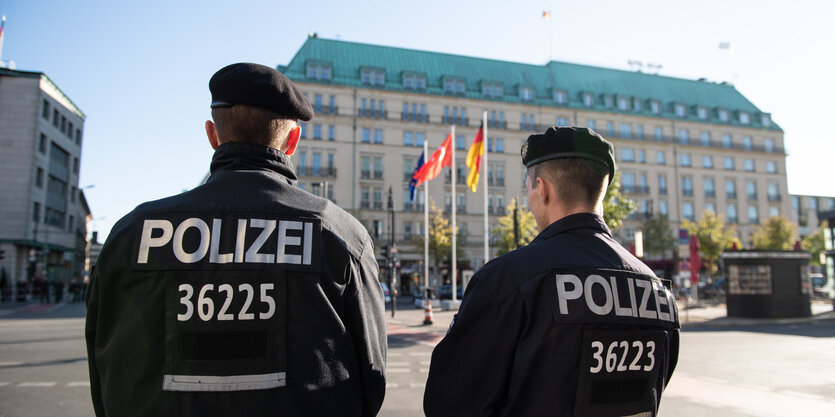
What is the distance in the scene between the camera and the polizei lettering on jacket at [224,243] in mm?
1926

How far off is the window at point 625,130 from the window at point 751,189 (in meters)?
16.7

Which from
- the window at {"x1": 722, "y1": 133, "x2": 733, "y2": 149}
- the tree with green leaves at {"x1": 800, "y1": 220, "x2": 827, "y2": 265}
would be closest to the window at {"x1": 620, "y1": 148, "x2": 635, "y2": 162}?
the window at {"x1": 722, "y1": 133, "x2": 733, "y2": 149}

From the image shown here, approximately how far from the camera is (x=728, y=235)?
162 feet

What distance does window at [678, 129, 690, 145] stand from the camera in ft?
214

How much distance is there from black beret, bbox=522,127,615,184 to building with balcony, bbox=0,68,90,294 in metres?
46.1

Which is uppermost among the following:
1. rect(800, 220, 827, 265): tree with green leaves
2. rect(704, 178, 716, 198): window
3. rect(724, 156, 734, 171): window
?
rect(724, 156, 734, 171): window

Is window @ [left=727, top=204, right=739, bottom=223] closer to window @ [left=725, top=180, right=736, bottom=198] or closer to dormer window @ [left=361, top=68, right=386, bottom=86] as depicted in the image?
window @ [left=725, top=180, right=736, bottom=198]

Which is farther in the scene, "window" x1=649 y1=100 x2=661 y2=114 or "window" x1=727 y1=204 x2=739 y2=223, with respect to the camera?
"window" x1=727 y1=204 x2=739 y2=223

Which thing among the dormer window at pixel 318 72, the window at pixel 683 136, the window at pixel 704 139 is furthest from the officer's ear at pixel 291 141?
the window at pixel 704 139

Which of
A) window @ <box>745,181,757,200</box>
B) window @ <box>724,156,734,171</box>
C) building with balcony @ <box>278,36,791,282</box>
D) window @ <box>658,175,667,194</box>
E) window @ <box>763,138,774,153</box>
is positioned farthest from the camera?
window @ <box>763,138,774,153</box>

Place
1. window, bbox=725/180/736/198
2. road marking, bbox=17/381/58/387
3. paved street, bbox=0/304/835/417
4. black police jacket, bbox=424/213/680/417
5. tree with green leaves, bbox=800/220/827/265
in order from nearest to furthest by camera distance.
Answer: black police jacket, bbox=424/213/680/417, paved street, bbox=0/304/835/417, road marking, bbox=17/381/58/387, tree with green leaves, bbox=800/220/827/265, window, bbox=725/180/736/198

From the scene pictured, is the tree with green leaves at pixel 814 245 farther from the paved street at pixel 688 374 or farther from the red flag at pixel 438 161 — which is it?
the red flag at pixel 438 161

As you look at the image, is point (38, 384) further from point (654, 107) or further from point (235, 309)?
point (654, 107)

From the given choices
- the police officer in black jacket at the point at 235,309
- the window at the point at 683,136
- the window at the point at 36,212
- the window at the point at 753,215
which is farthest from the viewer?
the window at the point at 753,215
